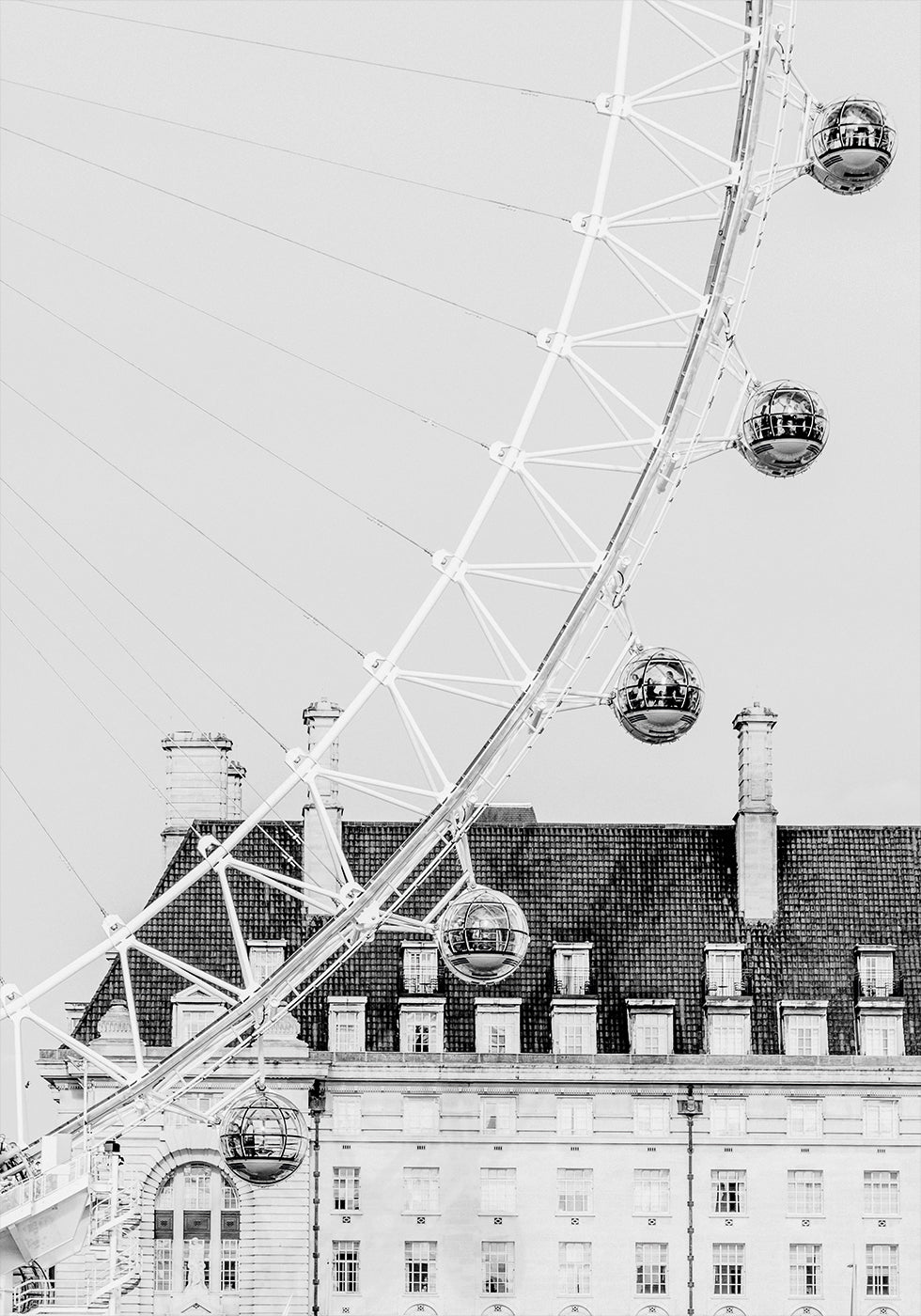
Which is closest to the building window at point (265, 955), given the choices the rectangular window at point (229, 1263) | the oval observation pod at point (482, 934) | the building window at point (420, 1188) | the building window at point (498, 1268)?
the building window at point (420, 1188)

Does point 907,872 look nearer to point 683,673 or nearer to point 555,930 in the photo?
point 555,930

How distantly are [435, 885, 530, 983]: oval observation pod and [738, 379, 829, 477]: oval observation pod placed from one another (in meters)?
8.68

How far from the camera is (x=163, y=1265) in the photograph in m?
79.4

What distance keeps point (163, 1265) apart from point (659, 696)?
34961mm

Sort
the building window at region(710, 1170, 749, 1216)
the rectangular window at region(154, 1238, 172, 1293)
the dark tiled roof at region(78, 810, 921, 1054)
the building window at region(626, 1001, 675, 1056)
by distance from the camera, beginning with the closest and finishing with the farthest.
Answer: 1. the rectangular window at region(154, 1238, 172, 1293)
2. the building window at region(710, 1170, 749, 1216)
3. the building window at region(626, 1001, 675, 1056)
4. the dark tiled roof at region(78, 810, 921, 1054)

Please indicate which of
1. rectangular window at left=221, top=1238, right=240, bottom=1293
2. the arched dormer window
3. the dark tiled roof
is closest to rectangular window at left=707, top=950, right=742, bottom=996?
the dark tiled roof

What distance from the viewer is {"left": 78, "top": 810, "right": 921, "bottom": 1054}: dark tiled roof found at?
81875 millimetres

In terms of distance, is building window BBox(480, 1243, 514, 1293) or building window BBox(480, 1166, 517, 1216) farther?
building window BBox(480, 1166, 517, 1216)

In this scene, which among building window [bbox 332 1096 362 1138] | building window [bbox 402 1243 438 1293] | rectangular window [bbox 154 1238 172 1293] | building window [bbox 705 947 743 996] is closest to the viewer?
rectangular window [bbox 154 1238 172 1293]

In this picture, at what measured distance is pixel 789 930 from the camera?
3290 inches

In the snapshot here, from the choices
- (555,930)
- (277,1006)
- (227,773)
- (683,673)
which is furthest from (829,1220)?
(683,673)

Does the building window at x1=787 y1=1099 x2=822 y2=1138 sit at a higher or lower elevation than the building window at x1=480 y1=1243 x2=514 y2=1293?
higher

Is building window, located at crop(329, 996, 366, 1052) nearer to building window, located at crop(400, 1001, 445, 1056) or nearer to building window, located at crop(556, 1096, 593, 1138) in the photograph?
building window, located at crop(400, 1001, 445, 1056)

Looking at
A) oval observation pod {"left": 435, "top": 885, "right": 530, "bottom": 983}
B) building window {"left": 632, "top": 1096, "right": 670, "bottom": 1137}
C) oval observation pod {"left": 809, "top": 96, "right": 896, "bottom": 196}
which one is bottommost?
building window {"left": 632, "top": 1096, "right": 670, "bottom": 1137}
